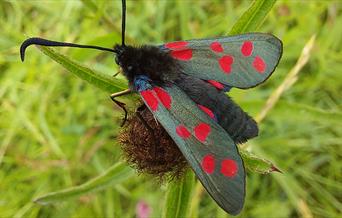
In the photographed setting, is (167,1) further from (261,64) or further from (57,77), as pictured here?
(261,64)

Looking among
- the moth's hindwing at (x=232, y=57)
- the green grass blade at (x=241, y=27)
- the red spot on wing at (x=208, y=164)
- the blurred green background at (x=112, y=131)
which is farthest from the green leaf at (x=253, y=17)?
the blurred green background at (x=112, y=131)

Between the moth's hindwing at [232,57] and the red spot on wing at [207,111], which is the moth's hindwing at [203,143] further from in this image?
the moth's hindwing at [232,57]

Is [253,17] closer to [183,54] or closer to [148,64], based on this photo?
[183,54]

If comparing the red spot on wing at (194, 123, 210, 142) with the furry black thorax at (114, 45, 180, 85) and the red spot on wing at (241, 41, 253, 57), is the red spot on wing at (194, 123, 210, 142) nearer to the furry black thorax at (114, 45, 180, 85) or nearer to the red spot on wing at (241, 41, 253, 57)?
the furry black thorax at (114, 45, 180, 85)

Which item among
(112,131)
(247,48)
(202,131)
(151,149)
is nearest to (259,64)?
(247,48)

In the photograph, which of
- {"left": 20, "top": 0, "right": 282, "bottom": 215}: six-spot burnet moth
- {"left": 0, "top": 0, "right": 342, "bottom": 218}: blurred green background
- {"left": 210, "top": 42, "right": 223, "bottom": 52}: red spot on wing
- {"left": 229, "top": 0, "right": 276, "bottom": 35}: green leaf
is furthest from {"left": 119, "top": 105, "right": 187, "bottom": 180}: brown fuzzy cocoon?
{"left": 0, "top": 0, "right": 342, "bottom": 218}: blurred green background
